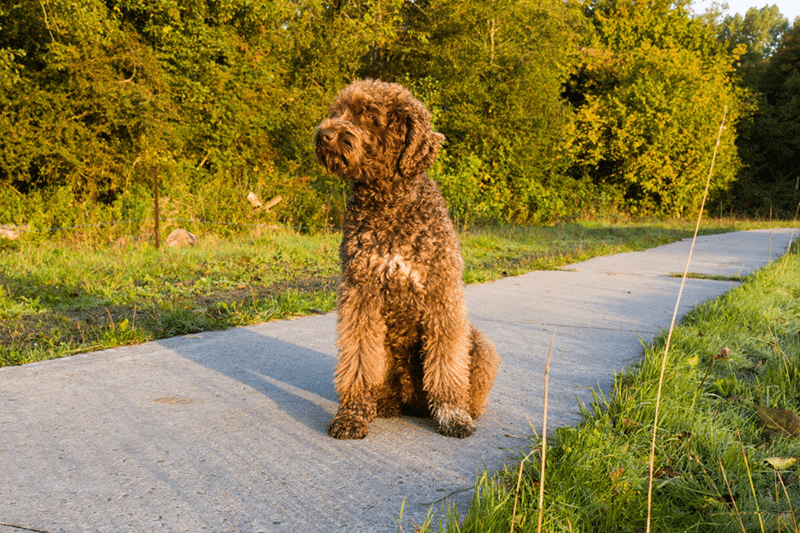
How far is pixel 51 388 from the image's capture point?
11.3 feet

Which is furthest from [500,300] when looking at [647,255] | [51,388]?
[647,255]

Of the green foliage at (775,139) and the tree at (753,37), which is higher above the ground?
the tree at (753,37)

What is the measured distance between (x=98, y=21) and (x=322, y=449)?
1175 centimetres

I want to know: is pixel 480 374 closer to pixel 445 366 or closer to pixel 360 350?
pixel 445 366

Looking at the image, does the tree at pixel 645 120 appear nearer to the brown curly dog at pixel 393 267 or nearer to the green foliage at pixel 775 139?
the green foliage at pixel 775 139

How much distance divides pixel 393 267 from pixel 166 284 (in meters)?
4.67

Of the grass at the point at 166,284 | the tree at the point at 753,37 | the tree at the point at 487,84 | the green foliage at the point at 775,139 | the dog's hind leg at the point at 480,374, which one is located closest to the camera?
the dog's hind leg at the point at 480,374

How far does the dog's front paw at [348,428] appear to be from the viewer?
2.97 m

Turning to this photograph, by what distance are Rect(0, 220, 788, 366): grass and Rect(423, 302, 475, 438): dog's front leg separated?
2581 millimetres

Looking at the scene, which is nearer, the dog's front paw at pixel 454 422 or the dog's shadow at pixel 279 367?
the dog's front paw at pixel 454 422

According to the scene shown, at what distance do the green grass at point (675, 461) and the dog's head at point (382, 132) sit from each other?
4.88ft

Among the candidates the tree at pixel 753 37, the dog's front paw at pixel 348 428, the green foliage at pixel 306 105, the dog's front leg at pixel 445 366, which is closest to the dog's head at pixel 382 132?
the dog's front leg at pixel 445 366

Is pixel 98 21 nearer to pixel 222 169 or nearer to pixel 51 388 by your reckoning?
pixel 222 169

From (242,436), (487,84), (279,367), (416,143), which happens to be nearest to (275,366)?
(279,367)
